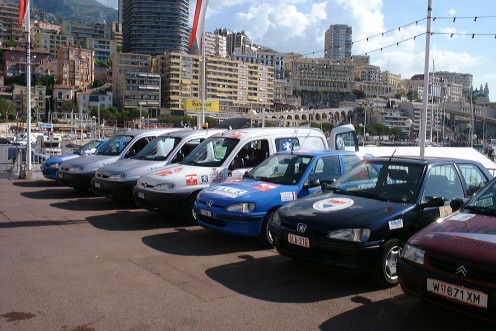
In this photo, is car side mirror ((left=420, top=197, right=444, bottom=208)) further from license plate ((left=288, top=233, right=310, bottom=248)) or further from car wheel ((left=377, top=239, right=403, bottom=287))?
license plate ((left=288, top=233, right=310, bottom=248))

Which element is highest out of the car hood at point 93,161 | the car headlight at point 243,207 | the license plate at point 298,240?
the car hood at point 93,161

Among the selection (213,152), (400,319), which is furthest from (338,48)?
(400,319)

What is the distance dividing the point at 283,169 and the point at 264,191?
88 centimetres

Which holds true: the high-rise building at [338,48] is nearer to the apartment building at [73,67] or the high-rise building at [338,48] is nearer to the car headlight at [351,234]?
the car headlight at [351,234]

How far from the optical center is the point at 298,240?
5.72m

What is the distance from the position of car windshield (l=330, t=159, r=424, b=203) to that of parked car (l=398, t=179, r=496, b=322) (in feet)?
3.94

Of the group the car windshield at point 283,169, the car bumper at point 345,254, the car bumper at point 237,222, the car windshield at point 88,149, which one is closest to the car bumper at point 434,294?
the car bumper at point 345,254

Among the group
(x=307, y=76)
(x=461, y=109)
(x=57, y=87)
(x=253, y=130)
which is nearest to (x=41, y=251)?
(x=253, y=130)

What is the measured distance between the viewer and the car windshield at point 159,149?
437 inches

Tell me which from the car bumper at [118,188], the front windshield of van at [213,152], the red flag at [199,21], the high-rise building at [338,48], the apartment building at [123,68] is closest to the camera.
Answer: the front windshield of van at [213,152]

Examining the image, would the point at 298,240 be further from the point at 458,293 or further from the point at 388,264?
the point at 458,293

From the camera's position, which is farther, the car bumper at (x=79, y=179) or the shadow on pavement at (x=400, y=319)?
the car bumper at (x=79, y=179)

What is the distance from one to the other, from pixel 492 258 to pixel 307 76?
7658cm

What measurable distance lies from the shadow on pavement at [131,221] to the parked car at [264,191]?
1.54 m
